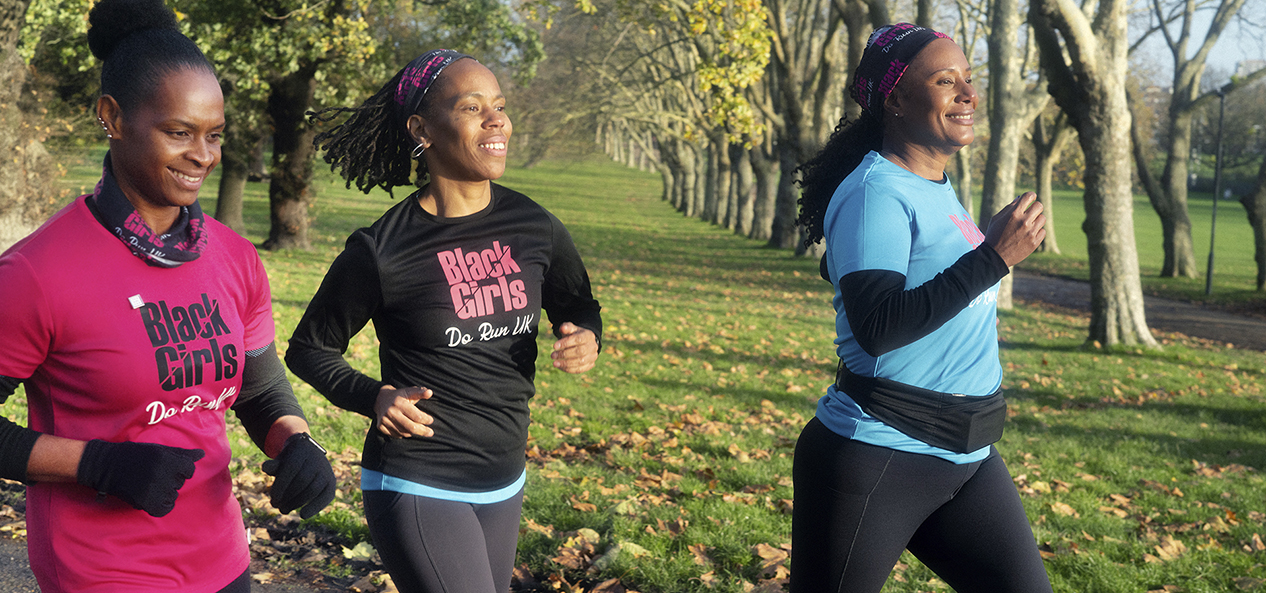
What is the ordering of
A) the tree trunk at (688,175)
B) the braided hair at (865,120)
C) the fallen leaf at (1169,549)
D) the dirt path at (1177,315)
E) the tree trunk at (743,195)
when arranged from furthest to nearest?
the tree trunk at (688,175), the tree trunk at (743,195), the dirt path at (1177,315), the fallen leaf at (1169,549), the braided hair at (865,120)

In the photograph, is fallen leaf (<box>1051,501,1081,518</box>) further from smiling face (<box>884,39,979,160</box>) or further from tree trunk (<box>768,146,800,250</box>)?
tree trunk (<box>768,146,800,250</box>)

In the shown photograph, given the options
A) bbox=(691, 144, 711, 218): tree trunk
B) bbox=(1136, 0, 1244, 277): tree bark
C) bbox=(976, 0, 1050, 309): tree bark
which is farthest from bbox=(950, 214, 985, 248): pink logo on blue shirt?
bbox=(691, 144, 711, 218): tree trunk

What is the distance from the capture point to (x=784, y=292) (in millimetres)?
19781

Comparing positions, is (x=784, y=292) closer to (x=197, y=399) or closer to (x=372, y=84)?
(x=372, y=84)

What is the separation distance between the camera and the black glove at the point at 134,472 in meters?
1.87

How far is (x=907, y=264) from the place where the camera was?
104 inches

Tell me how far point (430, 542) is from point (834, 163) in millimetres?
1758

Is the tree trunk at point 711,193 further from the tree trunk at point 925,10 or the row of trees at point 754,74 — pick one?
the tree trunk at point 925,10

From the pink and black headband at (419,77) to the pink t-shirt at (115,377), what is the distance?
0.90 m

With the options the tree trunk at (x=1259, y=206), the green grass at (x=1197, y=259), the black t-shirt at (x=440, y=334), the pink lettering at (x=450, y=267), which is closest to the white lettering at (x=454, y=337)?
the black t-shirt at (x=440, y=334)

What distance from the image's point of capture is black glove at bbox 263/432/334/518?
2104mm

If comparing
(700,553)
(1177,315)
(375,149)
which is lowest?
(1177,315)

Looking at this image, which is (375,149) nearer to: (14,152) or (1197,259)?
(14,152)

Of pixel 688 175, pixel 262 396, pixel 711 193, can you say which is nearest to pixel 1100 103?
pixel 262 396
